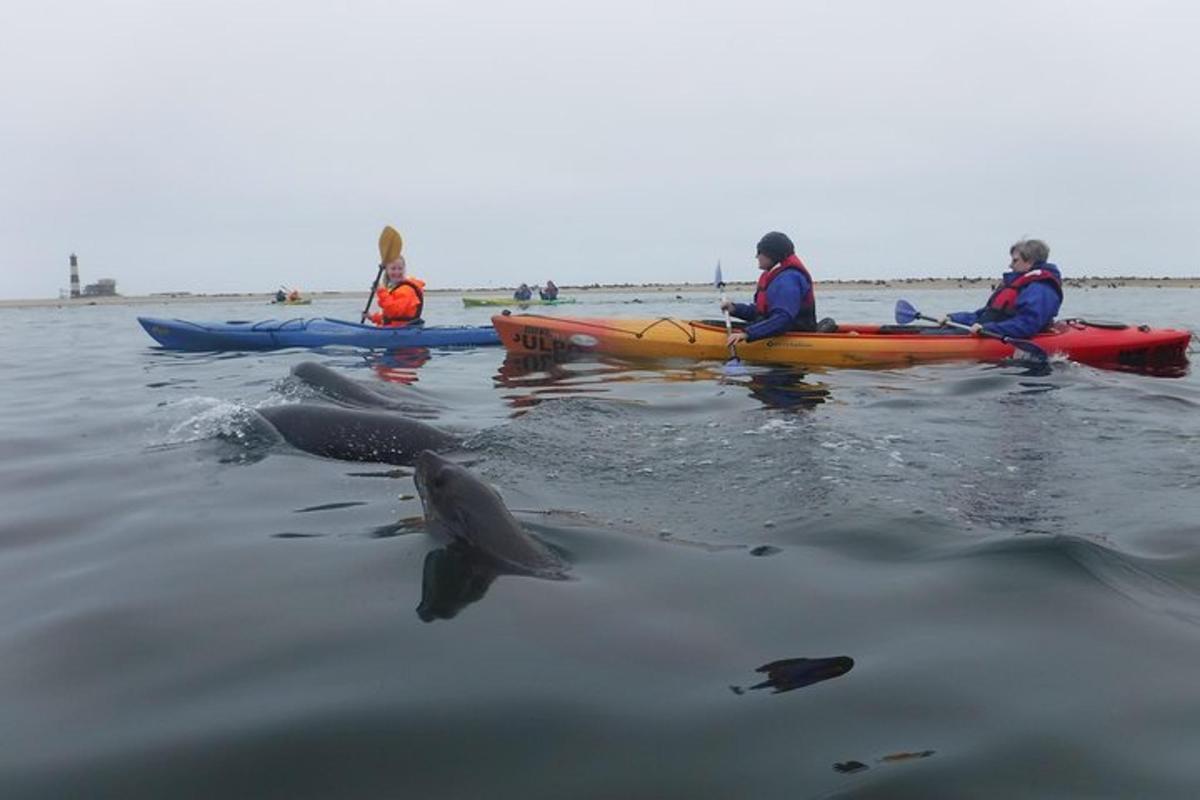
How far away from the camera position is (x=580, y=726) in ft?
8.34

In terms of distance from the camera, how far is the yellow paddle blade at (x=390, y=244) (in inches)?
607

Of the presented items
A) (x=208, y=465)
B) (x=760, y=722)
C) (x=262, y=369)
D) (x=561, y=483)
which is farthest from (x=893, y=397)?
(x=262, y=369)

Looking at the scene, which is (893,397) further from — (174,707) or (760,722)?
(174,707)

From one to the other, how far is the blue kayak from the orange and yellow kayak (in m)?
3.12

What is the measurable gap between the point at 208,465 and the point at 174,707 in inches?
146

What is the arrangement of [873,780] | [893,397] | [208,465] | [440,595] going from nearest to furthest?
[873,780] → [440,595] → [208,465] → [893,397]

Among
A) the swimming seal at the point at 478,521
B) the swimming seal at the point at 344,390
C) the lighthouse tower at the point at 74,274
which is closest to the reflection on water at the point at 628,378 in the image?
the swimming seal at the point at 344,390

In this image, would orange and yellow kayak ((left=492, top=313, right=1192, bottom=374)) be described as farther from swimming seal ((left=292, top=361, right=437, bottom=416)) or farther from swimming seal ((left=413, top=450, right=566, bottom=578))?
swimming seal ((left=413, top=450, right=566, bottom=578))

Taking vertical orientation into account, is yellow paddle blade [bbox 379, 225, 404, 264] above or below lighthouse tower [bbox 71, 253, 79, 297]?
below

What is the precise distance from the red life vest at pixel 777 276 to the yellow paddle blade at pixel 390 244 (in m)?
6.39

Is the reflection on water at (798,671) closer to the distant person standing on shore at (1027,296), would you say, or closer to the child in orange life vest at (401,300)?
the distant person standing on shore at (1027,296)

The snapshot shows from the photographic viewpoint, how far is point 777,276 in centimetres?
1231

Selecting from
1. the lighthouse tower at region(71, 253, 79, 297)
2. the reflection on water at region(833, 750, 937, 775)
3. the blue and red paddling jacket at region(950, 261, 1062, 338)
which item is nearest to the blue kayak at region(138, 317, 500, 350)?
the blue and red paddling jacket at region(950, 261, 1062, 338)

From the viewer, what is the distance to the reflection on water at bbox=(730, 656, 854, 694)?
2773 millimetres
